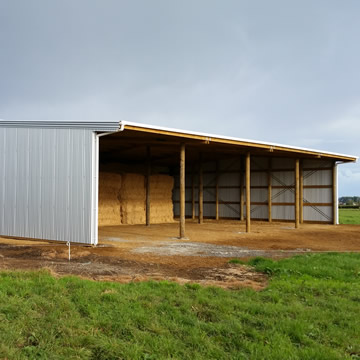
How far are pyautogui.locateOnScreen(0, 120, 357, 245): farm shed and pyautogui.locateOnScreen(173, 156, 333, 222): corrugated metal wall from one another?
0.07 m

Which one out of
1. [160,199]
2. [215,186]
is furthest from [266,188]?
[160,199]

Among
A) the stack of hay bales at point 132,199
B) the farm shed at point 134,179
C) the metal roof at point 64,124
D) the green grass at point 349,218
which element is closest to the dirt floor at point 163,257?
the farm shed at point 134,179

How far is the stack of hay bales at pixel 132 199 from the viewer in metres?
24.4

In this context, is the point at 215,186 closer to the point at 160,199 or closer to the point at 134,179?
the point at 160,199

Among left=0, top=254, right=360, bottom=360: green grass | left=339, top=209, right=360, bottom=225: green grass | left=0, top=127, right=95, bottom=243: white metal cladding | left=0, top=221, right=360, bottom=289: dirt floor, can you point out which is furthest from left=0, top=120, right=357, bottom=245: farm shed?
left=0, top=254, right=360, bottom=360: green grass

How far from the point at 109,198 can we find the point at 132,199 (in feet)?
5.91

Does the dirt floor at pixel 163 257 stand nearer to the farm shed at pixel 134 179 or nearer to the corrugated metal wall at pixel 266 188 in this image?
the farm shed at pixel 134 179

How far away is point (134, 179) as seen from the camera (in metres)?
25.4

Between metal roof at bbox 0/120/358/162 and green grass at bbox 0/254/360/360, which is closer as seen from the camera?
green grass at bbox 0/254/360/360

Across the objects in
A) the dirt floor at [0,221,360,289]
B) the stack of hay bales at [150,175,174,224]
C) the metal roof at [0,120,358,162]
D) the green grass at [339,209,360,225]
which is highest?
the metal roof at [0,120,358,162]

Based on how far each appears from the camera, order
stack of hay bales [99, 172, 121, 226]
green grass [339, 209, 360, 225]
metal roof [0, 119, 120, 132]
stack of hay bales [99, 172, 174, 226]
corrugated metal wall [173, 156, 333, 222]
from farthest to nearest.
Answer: green grass [339, 209, 360, 225], corrugated metal wall [173, 156, 333, 222], stack of hay bales [99, 172, 174, 226], stack of hay bales [99, 172, 121, 226], metal roof [0, 119, 120, 132]

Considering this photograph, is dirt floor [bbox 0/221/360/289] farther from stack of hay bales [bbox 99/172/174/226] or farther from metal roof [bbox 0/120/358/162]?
stack of hay bales [bbox 99/172/174/226]

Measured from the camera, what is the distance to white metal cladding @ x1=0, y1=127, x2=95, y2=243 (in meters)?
13.2

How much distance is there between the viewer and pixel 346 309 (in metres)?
5.87
